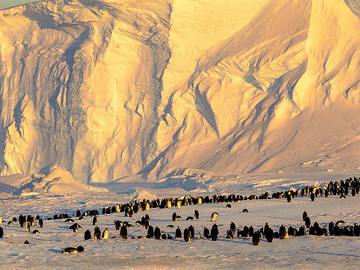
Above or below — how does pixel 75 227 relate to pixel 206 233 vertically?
above

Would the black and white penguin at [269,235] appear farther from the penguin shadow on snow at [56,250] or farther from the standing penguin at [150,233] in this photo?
the penguin shadow on snow at [56,250]

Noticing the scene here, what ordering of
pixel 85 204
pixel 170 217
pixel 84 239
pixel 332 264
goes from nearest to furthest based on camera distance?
pixel 332 264, pixel 84 239, pixel 170 217, pixel 85 204

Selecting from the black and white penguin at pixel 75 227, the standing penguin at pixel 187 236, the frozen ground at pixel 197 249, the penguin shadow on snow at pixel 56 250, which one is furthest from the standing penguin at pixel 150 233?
the black and white penguin at pixel 75 227

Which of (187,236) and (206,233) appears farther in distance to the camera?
(206,233)

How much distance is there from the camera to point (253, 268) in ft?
159

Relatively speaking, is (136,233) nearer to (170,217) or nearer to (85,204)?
(170,217)

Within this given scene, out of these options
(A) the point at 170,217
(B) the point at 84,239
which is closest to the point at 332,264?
(B) the point at 84,239

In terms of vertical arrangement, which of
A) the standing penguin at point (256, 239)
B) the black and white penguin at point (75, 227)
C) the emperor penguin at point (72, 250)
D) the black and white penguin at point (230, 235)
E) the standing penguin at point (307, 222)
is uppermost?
the standing penguin at point (307, 222)

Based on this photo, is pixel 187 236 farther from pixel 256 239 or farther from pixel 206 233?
pixel 256 239

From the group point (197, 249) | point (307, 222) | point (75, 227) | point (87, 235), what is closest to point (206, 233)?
point (197, 249)

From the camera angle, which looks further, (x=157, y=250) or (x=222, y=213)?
(x=222, y=213)

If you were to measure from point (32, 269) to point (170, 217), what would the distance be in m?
24.7

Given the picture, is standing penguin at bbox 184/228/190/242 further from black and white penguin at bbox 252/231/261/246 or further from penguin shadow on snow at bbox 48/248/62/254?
penguin shadow on snow at bbox 48/248/62/254

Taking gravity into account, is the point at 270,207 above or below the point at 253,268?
above
